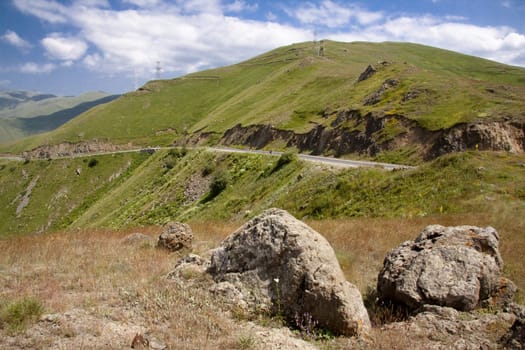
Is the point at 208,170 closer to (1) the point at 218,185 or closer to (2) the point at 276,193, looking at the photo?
(1) the point at 218,185

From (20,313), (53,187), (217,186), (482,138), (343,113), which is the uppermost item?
(343,113)

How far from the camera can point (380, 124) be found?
39375 millimetres

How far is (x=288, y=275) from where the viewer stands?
6.38m

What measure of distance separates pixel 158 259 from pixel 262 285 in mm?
4234

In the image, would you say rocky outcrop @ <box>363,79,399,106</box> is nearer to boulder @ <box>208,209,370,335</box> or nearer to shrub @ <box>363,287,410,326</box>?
shrub @ <box>363,287,410,326</box>

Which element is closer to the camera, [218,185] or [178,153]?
[218,185]

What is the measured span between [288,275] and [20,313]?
14.6 feet

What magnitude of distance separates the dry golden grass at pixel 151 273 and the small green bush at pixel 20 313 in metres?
0.33

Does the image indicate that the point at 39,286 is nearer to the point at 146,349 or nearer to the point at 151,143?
the point at 146,349

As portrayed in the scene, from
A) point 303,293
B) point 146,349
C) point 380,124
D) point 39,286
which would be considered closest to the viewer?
point 146,349

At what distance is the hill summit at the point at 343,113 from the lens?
106 feet

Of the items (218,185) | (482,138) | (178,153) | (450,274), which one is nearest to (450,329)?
(450,274)

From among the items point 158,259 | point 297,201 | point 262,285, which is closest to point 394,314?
point 262,285

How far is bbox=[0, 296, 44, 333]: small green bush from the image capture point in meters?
5.37
